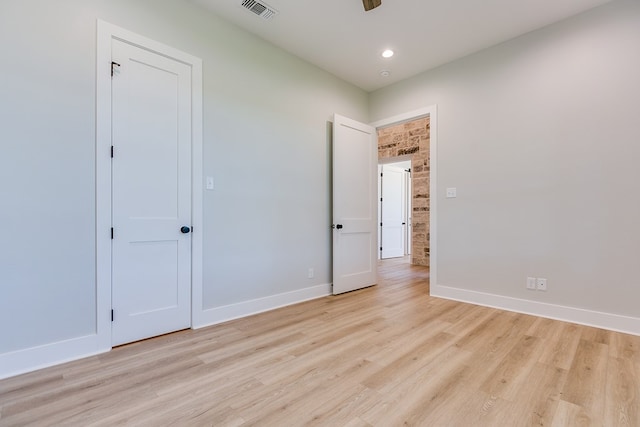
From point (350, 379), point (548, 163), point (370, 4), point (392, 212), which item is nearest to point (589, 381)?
point (350, 379)

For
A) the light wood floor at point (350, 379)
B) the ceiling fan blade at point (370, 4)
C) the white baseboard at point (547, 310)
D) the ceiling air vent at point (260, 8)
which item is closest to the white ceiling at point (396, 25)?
the ceiling air vent at point (260, 8)

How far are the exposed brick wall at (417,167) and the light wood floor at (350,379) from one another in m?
3.66

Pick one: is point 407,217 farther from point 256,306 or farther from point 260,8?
point 260,8

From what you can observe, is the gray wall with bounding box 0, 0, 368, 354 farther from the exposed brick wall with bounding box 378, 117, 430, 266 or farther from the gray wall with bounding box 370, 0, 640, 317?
the exposed brick wall with bounding box 378, 117, 430, 266

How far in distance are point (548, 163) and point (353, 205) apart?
7.19ft

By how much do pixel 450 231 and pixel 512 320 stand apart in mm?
1178

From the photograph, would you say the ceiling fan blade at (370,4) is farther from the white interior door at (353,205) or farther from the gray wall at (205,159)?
the white interior door at (353,205)

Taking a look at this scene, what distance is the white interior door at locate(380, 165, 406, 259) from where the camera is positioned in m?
7.48

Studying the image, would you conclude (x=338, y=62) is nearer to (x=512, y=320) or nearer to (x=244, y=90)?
(x=244, y=90)

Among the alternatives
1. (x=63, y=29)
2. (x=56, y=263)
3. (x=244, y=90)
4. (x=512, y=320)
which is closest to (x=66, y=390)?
(x=56, y=263)

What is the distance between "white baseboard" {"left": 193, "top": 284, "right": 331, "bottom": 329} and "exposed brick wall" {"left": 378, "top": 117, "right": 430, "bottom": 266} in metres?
3.30

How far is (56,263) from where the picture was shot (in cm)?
203

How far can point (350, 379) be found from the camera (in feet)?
5.91

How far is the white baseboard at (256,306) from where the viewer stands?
2744 mm
